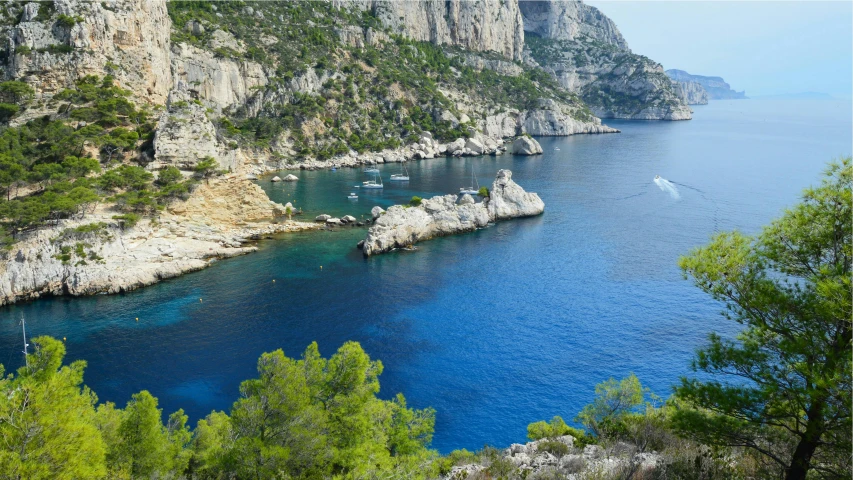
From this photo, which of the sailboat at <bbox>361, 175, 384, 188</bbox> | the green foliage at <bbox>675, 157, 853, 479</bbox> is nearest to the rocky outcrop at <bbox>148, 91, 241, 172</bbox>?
the sailboat at <bbox>361, 175, 384, 188</bbox>

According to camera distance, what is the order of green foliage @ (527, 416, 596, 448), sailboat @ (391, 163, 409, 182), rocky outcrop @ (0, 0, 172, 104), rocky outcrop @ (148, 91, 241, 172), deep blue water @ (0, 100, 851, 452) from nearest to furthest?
green foliage @ (527, 416, 596, 448) < deep blue water @ (0, 100, 851, 452) < rocky outcrop @ (0, 0, 172, 104) < rocky outcrop @ (148, 91, 241, 172) < sailboat @ (391, 163, 409, 182)

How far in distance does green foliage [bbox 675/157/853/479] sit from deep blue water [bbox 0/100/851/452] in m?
16.5

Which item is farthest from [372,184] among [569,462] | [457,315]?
[569,462]

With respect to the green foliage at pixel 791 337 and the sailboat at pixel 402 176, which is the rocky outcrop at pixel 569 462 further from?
the sailboat at pixel 402 176

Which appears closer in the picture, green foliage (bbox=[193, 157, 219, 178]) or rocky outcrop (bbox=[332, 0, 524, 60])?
green foliage (bbox=[193, 157, 219, 178])

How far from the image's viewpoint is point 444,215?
6688 cm

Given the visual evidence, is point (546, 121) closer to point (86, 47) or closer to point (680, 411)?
point (86, 47)

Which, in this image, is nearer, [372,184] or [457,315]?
[457,315]

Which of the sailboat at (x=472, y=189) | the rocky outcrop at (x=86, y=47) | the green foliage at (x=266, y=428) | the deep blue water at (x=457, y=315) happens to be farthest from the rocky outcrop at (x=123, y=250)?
the sailboat at (x=472, y=189)

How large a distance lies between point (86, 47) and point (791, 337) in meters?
75.3

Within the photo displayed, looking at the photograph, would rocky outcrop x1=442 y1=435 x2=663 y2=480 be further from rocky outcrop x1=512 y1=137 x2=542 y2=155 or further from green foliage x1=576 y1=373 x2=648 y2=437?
rocky outcrop x1=512 y1=137 x2=542 y2=155

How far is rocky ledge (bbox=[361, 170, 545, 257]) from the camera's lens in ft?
196

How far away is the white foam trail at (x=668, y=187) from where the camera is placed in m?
81.0

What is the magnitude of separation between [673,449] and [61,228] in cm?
5144
